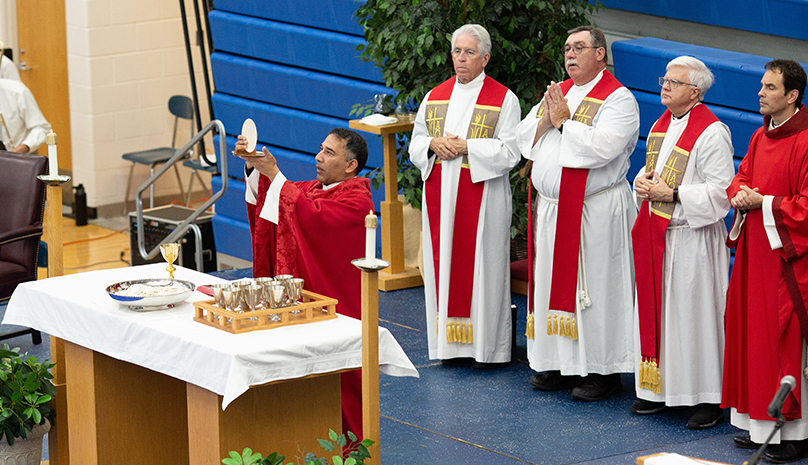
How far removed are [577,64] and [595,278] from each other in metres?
1.01

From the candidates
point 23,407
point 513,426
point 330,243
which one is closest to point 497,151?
point 513,426

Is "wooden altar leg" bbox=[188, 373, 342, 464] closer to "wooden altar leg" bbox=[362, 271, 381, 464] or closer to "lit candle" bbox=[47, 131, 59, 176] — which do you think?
"wooden altar leg" bbox=[362, 271, 381, 464]

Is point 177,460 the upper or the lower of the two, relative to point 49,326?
lower

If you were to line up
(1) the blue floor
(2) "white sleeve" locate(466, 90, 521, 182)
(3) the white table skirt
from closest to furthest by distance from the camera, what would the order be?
1. (3) the white table skirt
2. (1) the blue floor
3. (2) "white sleeve" locate(466, 90, 521, 182)

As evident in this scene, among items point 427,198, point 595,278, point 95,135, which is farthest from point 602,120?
Answer: point 95,135

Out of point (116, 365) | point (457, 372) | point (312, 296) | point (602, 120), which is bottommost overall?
point (457, 372)

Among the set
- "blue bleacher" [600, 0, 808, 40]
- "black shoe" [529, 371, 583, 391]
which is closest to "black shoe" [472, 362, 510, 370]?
"black shoe" [529, 371, 583, 391]

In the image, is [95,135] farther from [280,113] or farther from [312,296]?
[312,296]

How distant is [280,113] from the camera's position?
8594 mm

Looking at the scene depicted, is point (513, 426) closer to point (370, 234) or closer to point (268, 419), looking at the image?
point (268, 419)

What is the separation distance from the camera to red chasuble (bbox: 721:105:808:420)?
14.5 ft

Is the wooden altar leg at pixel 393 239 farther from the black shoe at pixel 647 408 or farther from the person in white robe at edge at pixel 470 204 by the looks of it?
the black shoe at pixel 647 408

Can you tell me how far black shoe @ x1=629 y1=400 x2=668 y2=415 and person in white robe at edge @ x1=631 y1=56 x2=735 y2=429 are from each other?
0.06m

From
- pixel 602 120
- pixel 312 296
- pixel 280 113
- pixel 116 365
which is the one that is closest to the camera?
pixel 312 296
